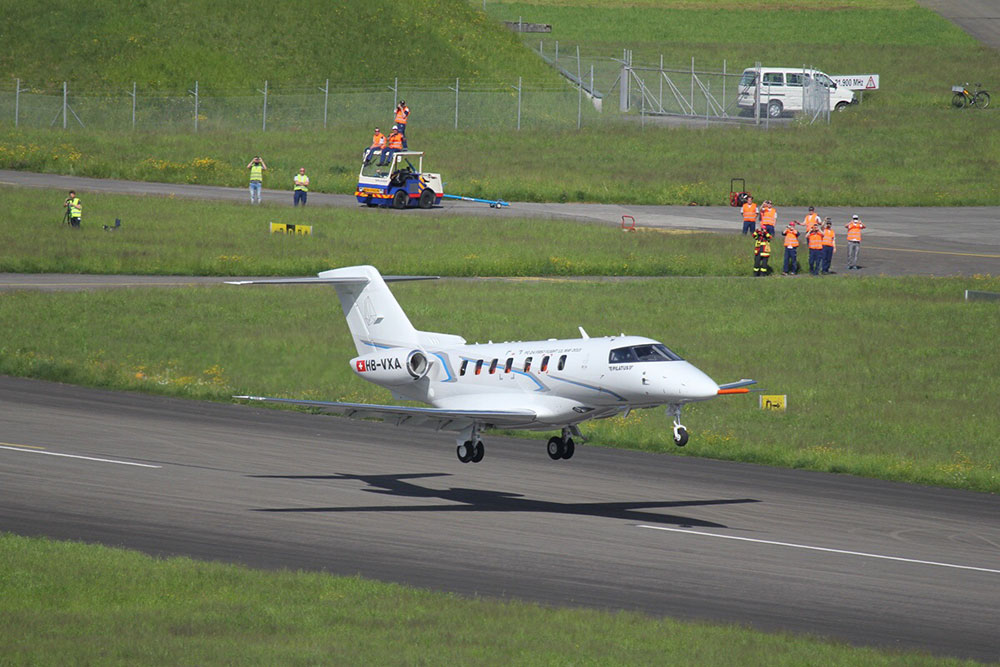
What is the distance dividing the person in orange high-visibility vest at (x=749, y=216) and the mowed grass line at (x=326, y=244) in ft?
2.64

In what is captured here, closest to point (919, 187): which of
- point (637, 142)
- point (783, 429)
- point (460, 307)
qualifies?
point (637, 142)

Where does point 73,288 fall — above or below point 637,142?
below

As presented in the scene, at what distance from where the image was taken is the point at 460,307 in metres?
49.9

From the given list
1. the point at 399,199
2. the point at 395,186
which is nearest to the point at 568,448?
the point at 399,199

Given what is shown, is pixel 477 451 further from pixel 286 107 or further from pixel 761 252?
pixel 286 107

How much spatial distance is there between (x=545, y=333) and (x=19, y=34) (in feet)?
212

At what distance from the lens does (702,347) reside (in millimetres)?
45375

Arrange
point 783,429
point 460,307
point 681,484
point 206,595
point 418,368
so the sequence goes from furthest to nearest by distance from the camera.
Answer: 1. point 460,307
2. point 783,429
3. point 681,484
4. point 418,368
5. point 206,595

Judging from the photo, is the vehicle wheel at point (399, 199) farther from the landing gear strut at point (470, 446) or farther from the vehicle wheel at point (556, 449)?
the vehicle wheel at point (556, 449)

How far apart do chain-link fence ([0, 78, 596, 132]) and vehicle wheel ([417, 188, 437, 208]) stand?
62.3 feet

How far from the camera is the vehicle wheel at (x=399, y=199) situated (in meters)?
68.7

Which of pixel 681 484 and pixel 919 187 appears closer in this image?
pixel 681 484

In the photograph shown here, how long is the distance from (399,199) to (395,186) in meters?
0.69

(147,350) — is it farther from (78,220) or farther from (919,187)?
(919,187)
